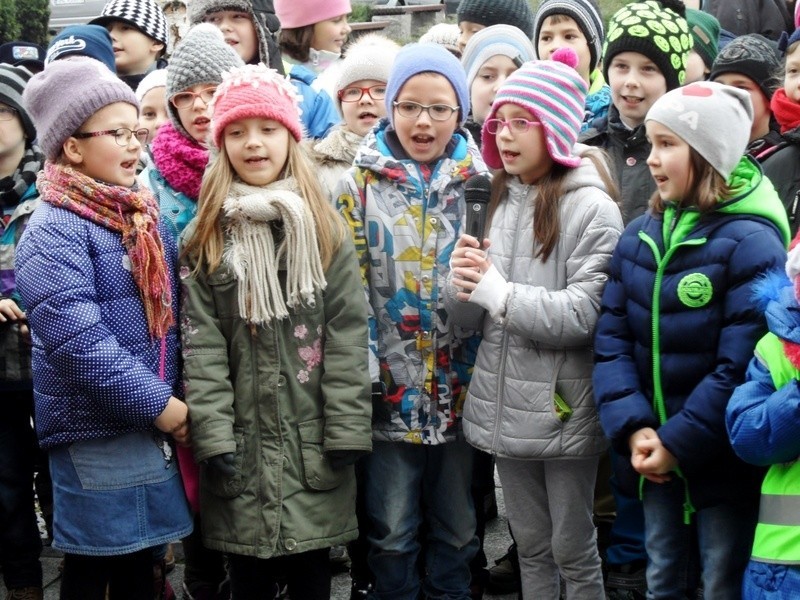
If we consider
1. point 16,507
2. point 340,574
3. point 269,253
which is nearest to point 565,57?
point 269,253

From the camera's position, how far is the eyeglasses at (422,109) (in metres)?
3.79

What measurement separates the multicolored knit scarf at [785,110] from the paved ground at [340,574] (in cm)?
219

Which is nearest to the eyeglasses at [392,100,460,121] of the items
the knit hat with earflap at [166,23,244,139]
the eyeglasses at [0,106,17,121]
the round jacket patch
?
the knit hat with earflap at [166,23,244,139]

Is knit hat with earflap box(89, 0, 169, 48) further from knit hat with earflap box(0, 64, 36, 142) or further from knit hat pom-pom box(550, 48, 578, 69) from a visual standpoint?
knit hat pom-pom box(550, 48, 578, 69)

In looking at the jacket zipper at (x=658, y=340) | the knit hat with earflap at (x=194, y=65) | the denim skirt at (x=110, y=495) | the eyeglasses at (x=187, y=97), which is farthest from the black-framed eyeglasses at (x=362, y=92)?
the denim skirt at (x=110, y=495)

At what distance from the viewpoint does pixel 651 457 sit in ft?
10.6

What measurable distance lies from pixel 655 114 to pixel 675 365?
80 cm

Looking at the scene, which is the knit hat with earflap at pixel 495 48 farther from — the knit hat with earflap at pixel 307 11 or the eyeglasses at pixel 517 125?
the eyeglasses at pixel 517 125

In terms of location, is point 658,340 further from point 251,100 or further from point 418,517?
point 251,100

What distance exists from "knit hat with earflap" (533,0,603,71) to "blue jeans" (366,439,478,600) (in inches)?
93.5

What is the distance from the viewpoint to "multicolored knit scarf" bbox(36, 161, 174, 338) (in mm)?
3402

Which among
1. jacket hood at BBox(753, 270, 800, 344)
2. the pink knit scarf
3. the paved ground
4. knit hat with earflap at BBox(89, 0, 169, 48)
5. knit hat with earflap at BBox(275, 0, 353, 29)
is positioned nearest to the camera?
jacket hood at BBox(753, 270, 800, 344)

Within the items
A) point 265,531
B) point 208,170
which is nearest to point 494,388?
point 265,531

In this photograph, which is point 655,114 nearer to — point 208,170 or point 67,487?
point 208,170
